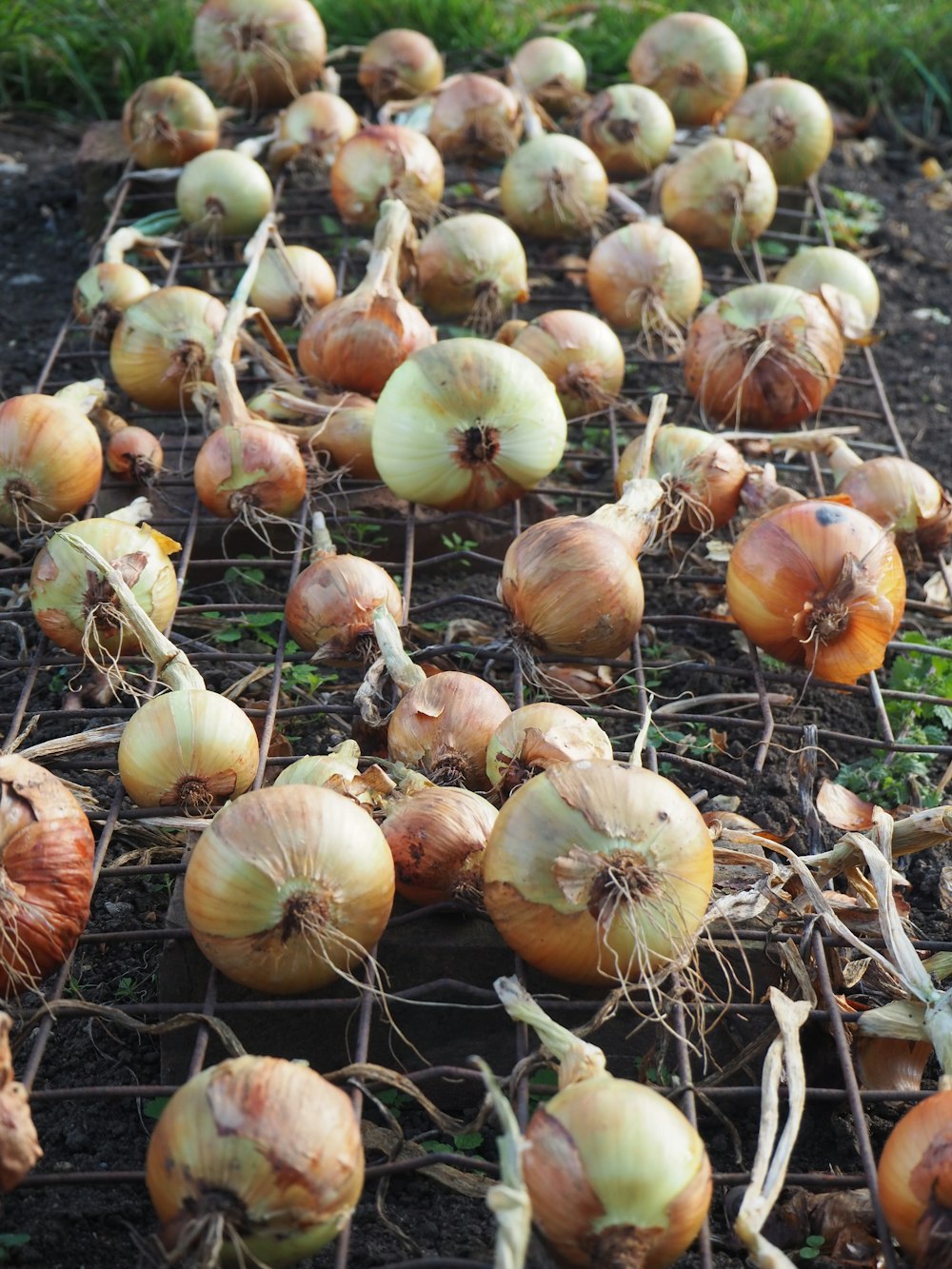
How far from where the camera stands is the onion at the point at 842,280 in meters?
3.53

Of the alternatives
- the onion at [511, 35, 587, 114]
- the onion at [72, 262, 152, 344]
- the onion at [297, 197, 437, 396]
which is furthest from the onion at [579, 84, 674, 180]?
the onion at [72, 262, 152, 344]

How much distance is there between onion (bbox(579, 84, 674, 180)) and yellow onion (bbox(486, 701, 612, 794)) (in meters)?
2.72

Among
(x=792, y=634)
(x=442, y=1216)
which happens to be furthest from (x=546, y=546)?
(x=442, y=1216)

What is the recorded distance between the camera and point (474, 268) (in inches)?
135

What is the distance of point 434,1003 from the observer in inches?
70.8

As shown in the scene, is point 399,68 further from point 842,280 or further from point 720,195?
point 842,280

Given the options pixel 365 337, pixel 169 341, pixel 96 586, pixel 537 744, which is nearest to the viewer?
pixel 537 744

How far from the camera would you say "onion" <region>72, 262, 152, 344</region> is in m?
3.39

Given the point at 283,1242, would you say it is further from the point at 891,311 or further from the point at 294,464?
the point at 891,311

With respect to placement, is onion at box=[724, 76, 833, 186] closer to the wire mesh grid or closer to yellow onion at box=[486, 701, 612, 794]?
the wire mesh grid

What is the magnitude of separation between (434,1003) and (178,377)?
188cm

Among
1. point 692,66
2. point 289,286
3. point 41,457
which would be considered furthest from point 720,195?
point 41,457

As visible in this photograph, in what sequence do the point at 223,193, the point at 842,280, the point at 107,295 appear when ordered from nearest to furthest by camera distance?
1. the point at 107,295
2. the point at 842,280
3. the point at 223,193

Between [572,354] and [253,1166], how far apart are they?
218 cm
